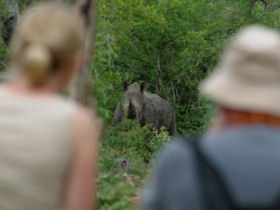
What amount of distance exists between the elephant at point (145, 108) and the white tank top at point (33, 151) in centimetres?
2183

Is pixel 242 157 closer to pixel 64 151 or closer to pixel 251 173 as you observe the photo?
pixel 251 173

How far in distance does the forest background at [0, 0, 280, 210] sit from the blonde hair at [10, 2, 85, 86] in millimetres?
4399

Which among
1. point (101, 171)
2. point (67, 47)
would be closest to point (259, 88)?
point (67, 47)

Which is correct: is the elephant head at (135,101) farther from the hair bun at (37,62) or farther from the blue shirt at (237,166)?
the blue shirt at (237,166)

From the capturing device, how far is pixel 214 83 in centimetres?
276

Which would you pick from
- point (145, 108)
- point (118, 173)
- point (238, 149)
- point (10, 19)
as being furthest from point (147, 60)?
point (238, 149)

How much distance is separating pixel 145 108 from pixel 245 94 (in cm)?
2410

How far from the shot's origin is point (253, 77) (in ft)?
8.95

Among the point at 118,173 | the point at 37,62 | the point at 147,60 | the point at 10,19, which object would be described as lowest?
the point at 118,173

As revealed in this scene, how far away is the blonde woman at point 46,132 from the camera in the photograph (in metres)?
2.75

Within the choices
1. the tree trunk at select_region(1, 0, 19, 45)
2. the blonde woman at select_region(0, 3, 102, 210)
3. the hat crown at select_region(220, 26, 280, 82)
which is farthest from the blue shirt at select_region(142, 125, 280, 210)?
the tree trunk at select_region(1, 0, 19, 45)

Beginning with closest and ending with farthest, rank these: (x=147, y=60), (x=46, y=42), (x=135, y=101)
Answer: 1. (x=46, y=42)
2. (x=135, y=101)
3. (x=147, y=60)

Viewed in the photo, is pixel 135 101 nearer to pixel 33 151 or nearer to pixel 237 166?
pixel 33 151

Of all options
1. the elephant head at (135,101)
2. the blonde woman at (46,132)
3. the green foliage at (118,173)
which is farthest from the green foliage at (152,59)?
the blonde woman at (46,132)
